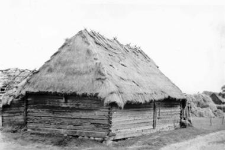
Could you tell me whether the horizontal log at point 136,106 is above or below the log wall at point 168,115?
above

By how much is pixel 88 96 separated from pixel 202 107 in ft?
104

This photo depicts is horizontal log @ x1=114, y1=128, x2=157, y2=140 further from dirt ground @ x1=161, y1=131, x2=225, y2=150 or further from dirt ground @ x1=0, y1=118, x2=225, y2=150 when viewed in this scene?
dirt ground @ x1=161, y1=131, x2=225, y2=150

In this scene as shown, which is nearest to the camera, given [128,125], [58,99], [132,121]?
[58,99]

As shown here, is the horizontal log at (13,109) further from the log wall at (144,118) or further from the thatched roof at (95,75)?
the log wall at (144,118)

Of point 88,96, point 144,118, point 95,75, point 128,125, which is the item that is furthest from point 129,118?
point 95,75

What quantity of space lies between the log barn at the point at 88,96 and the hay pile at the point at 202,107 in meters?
19.6

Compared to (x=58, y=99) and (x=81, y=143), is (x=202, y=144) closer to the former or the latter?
(x=81, y=143)

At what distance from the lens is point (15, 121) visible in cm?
1809

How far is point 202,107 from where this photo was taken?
43719 mm

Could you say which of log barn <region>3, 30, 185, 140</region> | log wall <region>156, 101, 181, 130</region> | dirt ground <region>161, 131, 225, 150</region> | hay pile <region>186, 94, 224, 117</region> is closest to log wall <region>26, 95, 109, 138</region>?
log barn <region>3, 30, 185, 140</region>

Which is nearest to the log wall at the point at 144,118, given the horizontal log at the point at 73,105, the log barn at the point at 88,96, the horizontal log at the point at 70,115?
the log barn at the point at 88,96

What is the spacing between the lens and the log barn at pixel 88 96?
15.4 meters

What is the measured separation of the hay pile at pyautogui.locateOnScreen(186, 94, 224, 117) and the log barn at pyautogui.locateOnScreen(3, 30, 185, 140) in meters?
19.6

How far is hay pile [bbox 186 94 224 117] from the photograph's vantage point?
127 feet
